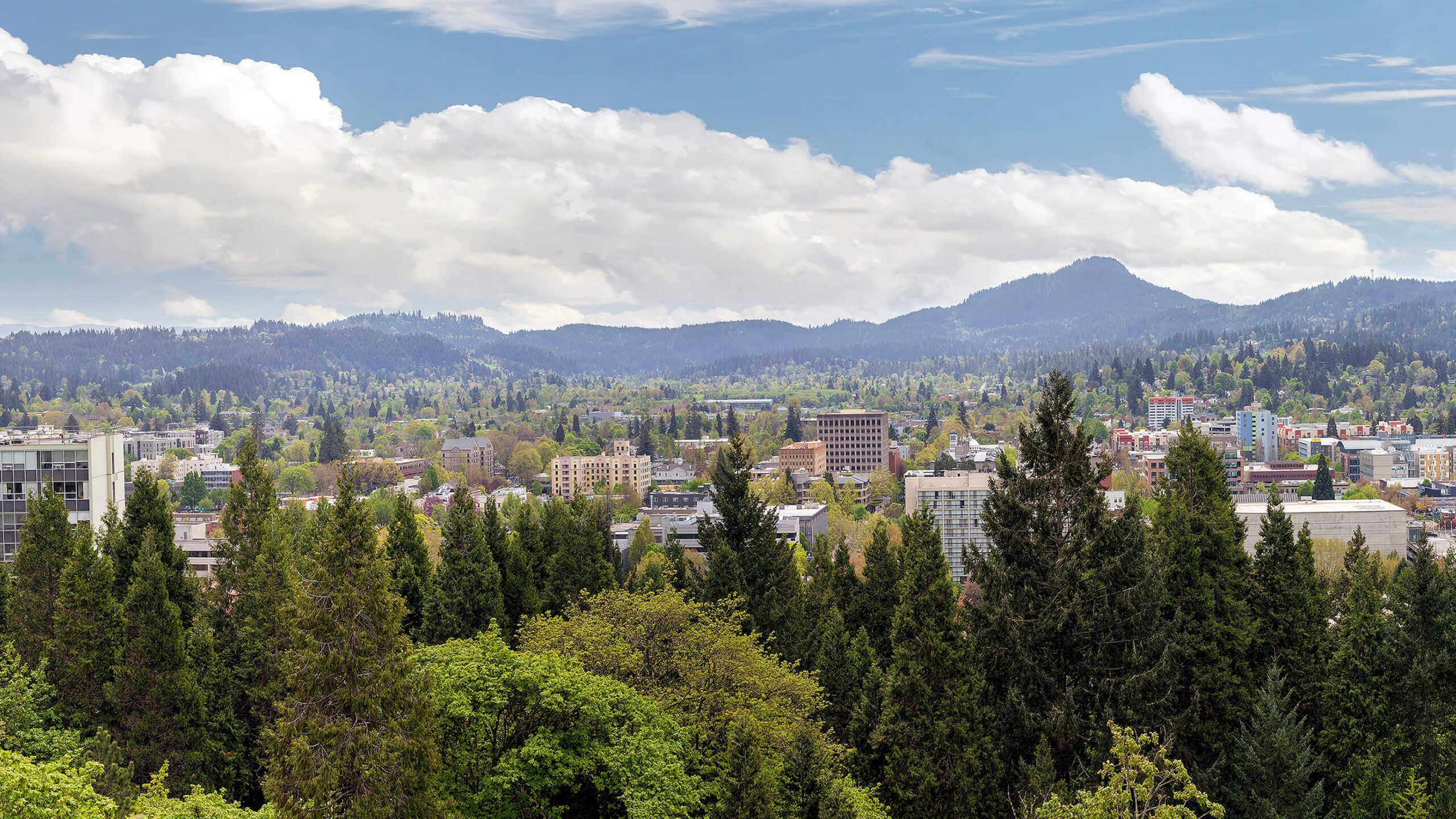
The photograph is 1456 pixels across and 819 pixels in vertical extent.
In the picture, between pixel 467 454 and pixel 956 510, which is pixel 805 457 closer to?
pixel 467 454

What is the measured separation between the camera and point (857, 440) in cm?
17000

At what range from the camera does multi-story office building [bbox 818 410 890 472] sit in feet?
554

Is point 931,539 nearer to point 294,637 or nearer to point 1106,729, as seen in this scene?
point 1106,729

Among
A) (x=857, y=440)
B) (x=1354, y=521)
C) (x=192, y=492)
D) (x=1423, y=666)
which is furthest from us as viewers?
(x=857, y=440)

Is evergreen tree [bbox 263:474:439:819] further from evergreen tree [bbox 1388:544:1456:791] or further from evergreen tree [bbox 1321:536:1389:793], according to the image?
evergreen tree [bbox 1388:544:1456:791]

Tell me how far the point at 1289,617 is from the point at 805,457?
129 m

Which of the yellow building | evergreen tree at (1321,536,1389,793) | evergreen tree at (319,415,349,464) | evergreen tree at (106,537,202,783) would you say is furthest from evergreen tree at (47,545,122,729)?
the yellow building

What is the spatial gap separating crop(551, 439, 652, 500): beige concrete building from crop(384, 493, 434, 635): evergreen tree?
106 m

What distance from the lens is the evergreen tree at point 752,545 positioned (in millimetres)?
36906

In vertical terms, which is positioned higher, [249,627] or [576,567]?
[576,567]

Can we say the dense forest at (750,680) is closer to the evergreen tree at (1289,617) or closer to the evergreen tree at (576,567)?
the evergreen tree at (1289,617)

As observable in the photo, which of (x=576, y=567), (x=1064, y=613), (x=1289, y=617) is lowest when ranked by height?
(x=1289, y=617)

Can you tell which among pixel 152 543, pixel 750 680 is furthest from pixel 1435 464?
pixel 152 543

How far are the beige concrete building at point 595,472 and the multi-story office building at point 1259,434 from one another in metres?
86.2
